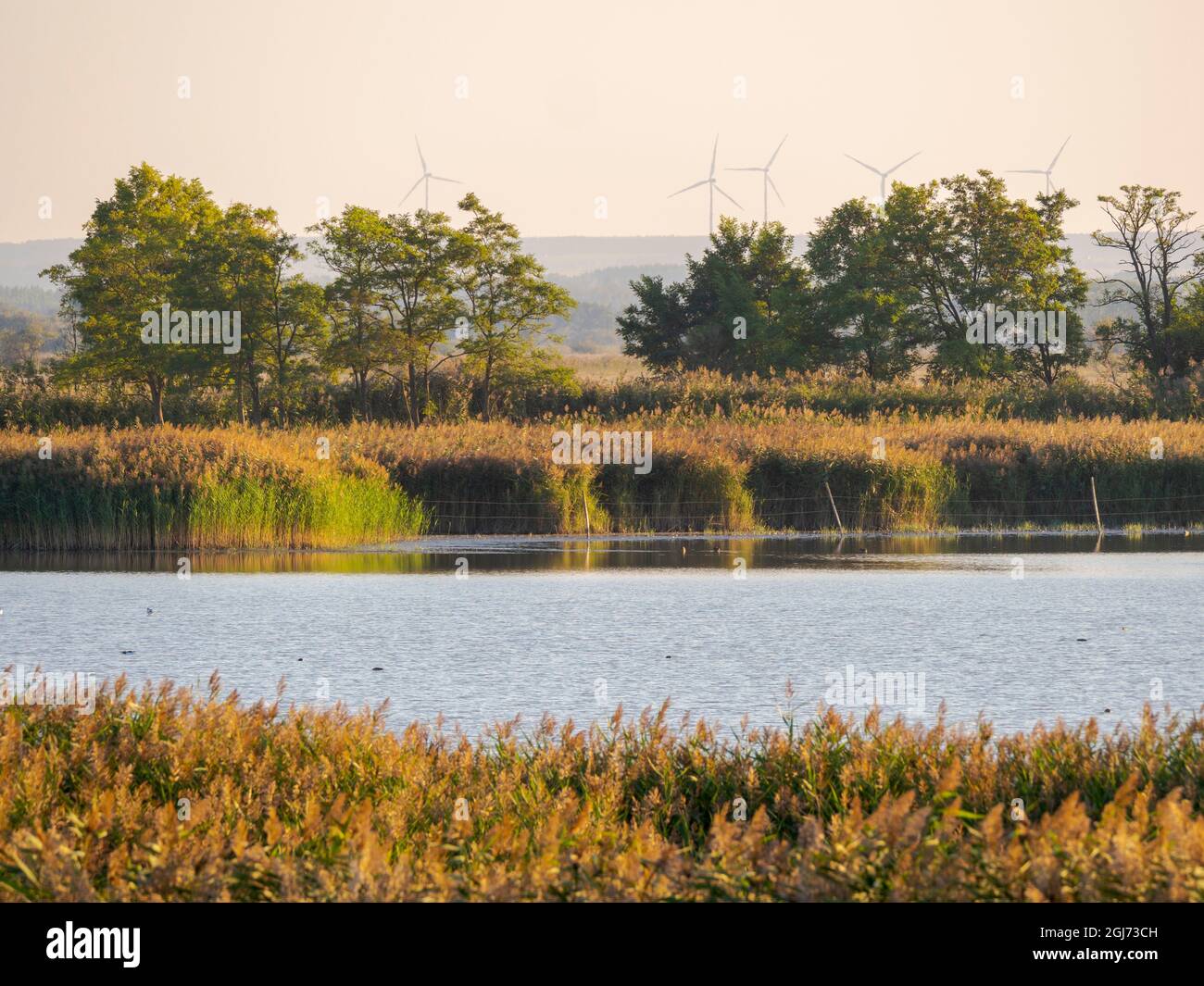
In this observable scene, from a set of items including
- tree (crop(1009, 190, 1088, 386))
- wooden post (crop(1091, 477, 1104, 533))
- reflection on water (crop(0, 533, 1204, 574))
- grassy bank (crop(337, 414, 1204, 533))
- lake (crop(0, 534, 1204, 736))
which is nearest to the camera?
lake (crop(0, 534, 1204, 736))

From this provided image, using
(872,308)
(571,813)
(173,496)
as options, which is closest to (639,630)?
(571,813)

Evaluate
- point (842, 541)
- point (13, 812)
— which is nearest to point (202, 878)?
point (13, 812)

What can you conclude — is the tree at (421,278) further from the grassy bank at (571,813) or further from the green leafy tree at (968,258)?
the grassy bank at (571,813)

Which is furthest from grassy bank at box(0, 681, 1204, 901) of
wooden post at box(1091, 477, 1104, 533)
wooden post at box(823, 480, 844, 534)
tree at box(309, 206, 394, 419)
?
tree at box(309, 206, 394, 419)

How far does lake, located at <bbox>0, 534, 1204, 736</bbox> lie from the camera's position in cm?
1680

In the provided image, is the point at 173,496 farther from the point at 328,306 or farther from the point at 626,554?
the point at 328,306

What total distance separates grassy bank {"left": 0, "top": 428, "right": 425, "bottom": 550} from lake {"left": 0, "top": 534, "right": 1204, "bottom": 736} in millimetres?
1272

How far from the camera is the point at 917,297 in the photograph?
3061 inches

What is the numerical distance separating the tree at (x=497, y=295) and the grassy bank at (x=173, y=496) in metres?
30.7

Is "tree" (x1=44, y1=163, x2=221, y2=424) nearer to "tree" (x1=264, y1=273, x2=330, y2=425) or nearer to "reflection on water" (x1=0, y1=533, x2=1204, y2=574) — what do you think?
"tree" (x1=264, y1=273, x2=330, y2=425)

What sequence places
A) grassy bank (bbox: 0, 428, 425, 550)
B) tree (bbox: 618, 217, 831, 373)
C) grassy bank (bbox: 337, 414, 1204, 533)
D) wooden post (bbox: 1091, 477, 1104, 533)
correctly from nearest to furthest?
grassy bank (bbox: 0, 428, 425, 550) < grassy bank (bbox: 337, 414, 1204, 533) < wooden post (bbox: 1091, 477, 1104, 533) < tree (bbox: 618, 217, 831, 373)

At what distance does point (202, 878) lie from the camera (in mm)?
7160

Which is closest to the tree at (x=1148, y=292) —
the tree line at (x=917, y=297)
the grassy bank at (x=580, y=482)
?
the tree line at (x=917, y=297)

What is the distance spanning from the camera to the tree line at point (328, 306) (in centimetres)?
6931
